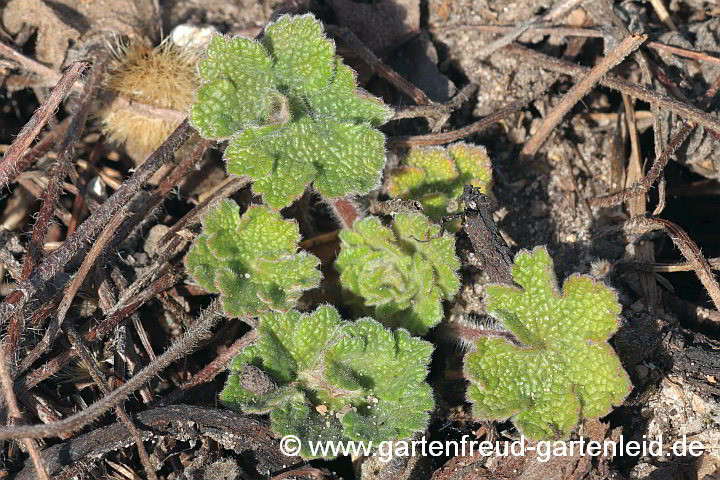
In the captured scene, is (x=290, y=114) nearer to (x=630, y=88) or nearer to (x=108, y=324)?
(x=108, y=324)

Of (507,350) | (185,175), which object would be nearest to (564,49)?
(507,350)

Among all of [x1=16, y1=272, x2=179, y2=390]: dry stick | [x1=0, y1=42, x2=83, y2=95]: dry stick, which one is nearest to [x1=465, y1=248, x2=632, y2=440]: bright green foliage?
[x1=16, y1=272, x2=179, y2=390]: dry stick

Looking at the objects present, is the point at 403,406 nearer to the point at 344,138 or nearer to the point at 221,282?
the point at 221,282

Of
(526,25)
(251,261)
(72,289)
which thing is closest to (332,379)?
(251,261)

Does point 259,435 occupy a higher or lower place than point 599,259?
lower

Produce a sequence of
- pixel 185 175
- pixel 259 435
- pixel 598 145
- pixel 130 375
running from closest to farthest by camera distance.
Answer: pixel 259 435 → pixel 130 375 → pixel 185 175 → pixel 598 145

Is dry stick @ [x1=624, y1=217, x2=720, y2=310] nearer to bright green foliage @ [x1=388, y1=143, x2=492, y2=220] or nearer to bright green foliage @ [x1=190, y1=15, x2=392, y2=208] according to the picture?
bright green foliage @ [x1=388, y1=143, x2=492, y2=220]

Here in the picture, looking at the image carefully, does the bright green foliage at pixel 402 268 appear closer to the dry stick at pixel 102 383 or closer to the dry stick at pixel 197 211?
the dry stick at pixel 197 211
